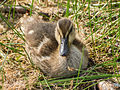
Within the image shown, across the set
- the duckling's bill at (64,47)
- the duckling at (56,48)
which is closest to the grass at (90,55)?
the duckling at (56,48)

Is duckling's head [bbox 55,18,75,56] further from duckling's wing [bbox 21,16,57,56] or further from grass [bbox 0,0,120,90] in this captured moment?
grass [bbox 0,0,120,90]

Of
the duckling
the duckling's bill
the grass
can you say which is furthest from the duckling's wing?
the duckling's bill

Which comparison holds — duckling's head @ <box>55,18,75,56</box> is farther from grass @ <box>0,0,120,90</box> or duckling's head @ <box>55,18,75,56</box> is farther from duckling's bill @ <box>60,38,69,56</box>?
grass @ <box>0,0,120,90</box>

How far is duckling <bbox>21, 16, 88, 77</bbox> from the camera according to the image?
1915 mm

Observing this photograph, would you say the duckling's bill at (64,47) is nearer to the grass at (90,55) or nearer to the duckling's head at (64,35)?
the duckling's head at (64,35)

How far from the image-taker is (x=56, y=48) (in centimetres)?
210

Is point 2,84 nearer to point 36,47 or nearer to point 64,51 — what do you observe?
point 36,47

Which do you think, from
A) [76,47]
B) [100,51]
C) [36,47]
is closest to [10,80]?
[36,47]

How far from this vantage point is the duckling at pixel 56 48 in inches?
75.4

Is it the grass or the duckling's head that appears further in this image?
the grass

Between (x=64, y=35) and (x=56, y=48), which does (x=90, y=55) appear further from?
(x=64, y=35)

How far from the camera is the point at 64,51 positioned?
1.90 m

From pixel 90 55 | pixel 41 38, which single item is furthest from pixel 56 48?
pixel 90 55

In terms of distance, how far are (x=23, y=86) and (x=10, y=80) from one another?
0.21 metres
